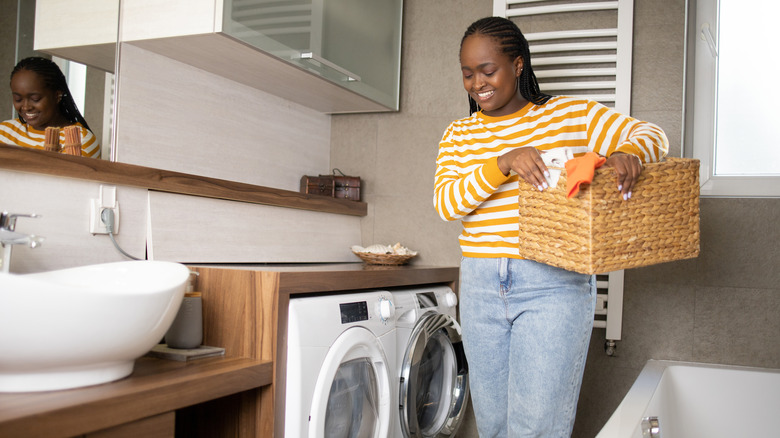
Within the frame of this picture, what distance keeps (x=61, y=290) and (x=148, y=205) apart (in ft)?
2.84

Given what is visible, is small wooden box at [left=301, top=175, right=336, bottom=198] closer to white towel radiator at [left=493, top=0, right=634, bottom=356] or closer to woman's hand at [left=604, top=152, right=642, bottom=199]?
white towel radiator at [left=493, top=0, right=634, bottom=356]

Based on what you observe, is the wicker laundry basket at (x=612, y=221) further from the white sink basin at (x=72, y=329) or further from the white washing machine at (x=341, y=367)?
the white sink basin at (x=72, y=329)

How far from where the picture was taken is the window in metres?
2.50

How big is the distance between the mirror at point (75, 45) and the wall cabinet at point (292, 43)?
A: 9cm

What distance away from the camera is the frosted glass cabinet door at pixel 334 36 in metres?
2.00

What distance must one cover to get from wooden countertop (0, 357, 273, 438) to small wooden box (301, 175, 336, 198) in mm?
1344

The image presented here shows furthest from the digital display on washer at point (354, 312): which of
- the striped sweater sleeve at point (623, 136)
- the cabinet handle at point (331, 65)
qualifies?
the cabinet handle at point (331, 65)

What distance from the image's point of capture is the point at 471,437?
2727 mm

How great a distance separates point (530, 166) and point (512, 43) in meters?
0.43

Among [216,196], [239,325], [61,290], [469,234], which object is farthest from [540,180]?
[216,196]

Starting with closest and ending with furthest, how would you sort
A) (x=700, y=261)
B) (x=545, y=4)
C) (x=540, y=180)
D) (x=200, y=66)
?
(x=540, y=180) < (x=200, y=66) < (x=700, y=261) < (x=545, y=4)

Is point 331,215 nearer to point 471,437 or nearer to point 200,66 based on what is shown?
point 200,66

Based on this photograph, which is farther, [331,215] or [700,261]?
[331,215]

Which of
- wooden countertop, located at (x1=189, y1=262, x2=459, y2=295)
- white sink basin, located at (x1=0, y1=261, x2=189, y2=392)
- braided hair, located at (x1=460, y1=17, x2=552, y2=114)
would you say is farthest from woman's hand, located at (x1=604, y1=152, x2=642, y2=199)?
white sink basin, located at (x1=0, y1=261, x2=189, y2=392)
